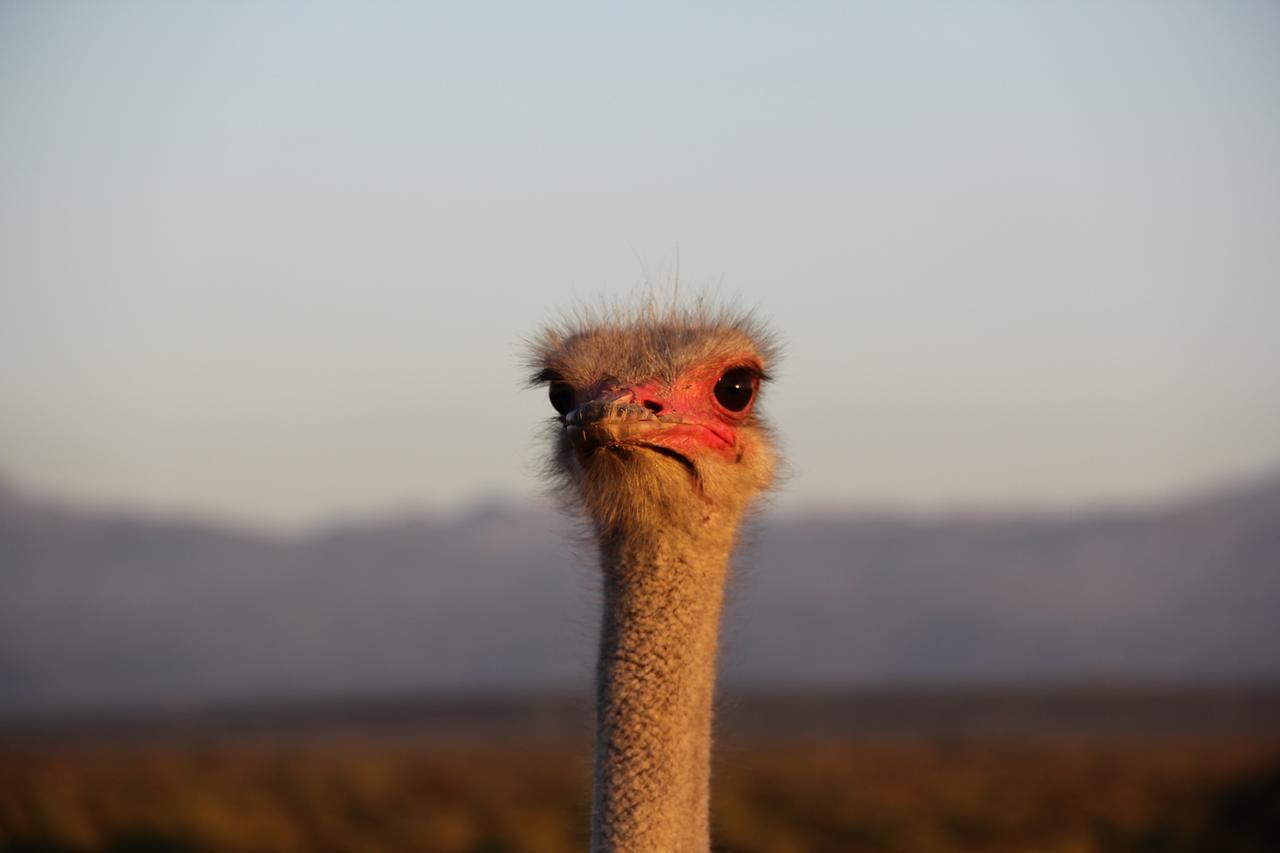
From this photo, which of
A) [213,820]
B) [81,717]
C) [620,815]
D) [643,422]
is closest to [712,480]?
[643,422]

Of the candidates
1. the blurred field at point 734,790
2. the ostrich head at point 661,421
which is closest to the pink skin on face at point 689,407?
the ostrich head at point 661,421

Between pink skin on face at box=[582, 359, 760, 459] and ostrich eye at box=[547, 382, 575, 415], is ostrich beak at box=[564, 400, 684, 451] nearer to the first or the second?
pink skin on face at box=[582, 359, 760, 459]

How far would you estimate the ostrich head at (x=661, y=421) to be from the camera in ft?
11.2

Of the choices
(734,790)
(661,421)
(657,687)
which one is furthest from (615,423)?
(734,790)

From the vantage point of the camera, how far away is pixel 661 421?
340cm

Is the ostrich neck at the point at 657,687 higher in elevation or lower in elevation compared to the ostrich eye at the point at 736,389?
lower

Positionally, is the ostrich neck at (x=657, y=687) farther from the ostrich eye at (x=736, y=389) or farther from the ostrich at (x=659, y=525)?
the ostrich eye at (x=736, y=389)

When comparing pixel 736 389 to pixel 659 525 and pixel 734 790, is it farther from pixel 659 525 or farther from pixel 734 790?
pixel 734 790

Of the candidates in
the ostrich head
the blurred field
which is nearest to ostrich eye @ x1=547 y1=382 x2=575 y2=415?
the ostrich head

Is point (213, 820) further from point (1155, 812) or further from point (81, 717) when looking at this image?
point (81, 717)

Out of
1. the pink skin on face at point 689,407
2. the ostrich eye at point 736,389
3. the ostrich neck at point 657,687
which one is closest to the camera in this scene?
the ostrich neck at point 657,687

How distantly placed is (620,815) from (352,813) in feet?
67.2

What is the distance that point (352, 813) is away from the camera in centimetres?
2277

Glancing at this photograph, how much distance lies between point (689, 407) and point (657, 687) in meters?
0.59
